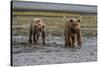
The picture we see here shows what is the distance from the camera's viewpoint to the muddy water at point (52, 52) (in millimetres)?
2512

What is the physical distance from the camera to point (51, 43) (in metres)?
2.66

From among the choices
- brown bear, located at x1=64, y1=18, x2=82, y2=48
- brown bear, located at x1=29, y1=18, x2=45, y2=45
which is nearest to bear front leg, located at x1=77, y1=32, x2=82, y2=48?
brown bear, located at x1=64, y1=18, x2=82, y2=48

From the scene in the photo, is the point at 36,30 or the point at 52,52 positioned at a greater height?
the point at 36,30

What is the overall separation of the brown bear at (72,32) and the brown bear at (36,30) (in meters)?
0.31

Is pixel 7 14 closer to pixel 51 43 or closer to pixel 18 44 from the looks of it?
pixel 18 44

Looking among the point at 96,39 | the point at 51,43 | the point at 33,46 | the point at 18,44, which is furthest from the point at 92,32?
the point at 18,44

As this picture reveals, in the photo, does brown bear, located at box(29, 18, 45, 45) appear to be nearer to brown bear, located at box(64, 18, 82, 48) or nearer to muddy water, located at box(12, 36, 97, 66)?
muddy water, located at box(12, 36, 97, 66)

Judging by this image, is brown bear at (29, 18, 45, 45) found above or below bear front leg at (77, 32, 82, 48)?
above

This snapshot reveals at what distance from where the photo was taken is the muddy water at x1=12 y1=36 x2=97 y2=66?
8.24ft

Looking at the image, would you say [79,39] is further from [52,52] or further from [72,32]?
[52,52]

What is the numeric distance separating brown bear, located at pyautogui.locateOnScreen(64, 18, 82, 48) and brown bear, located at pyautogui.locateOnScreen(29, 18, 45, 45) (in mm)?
310

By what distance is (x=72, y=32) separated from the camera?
278 cm

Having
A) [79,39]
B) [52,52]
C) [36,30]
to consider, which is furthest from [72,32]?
[36,30]

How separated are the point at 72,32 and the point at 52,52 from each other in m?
0.38
